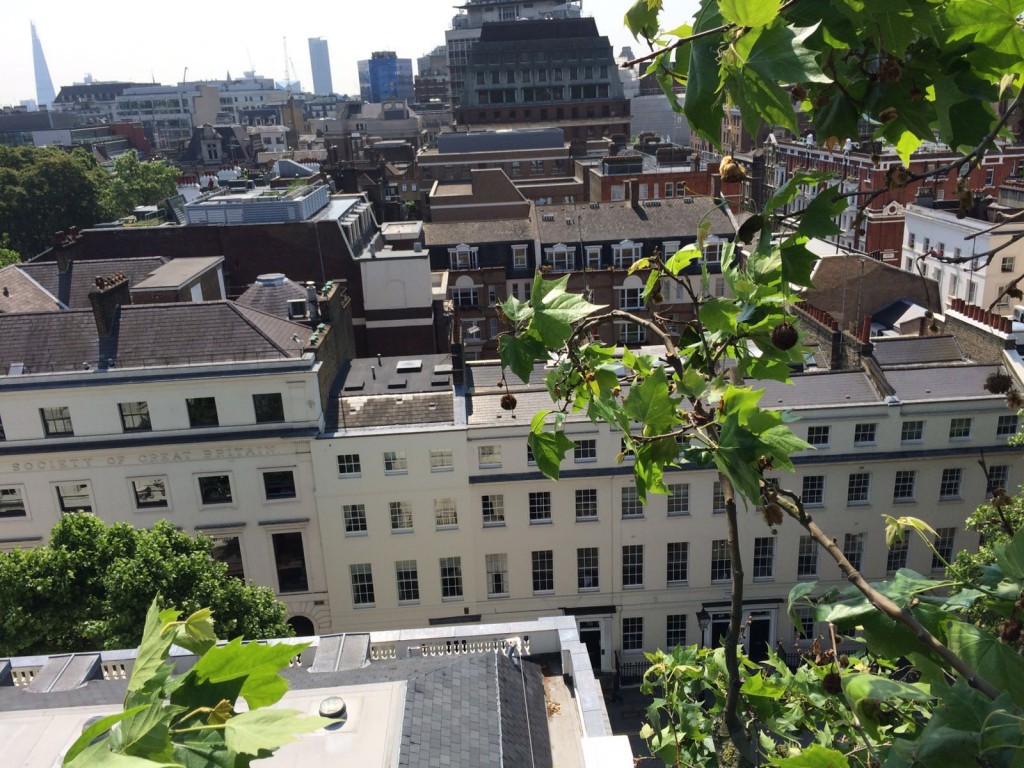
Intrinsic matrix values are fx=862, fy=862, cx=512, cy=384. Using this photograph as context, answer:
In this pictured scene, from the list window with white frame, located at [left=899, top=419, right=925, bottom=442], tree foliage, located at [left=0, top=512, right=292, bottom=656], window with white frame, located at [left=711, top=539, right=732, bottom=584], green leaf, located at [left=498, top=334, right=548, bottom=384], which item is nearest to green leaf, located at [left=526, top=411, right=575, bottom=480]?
green leaf, located at [left=498, top=334, right=548, bottom=384]

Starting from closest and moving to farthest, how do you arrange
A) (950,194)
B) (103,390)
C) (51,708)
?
(51,708) → (103,390) → (950,194)

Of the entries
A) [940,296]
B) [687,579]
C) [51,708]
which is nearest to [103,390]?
[51,708]

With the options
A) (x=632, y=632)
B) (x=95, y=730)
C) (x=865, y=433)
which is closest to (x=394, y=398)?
(x=632, y=632)

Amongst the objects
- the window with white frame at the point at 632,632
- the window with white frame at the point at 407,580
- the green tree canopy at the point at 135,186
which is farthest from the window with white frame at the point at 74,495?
the green tree canopy at the point at 135,186

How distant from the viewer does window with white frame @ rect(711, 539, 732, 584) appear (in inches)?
1500

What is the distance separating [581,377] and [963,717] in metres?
3.33

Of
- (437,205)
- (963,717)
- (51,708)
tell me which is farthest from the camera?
(437,205)

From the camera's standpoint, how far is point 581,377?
21.1 ft

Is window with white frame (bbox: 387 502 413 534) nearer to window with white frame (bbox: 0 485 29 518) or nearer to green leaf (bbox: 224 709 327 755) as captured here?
window with white frame (bbox: 0 485 29 518)

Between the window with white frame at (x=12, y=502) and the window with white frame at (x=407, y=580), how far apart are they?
15691 mm

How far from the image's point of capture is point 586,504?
37.5 metres

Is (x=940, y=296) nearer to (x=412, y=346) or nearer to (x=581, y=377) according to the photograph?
(x=412, y=346)

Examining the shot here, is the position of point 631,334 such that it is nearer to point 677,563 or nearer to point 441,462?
point 677,563

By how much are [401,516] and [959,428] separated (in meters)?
24.2
